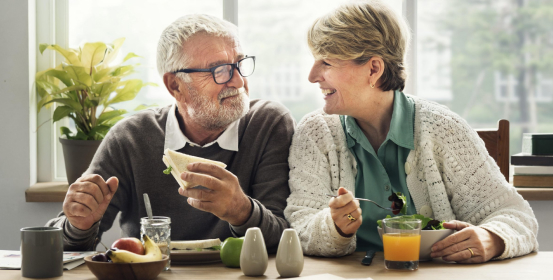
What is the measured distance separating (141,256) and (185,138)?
28.1 inches

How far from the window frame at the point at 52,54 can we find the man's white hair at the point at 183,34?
3.03 feet

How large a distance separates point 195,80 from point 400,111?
702 mm

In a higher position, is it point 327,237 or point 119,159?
point 119,159

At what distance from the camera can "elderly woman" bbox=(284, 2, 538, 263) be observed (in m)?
1.74

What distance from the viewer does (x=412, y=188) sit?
1798mm

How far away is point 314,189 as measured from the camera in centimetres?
176

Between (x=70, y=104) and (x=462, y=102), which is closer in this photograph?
(x=70, y=104)

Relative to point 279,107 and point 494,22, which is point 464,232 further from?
point 494,22

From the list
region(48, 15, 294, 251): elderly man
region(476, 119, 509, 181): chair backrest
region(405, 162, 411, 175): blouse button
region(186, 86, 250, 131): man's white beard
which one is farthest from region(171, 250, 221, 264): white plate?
region(476, 119, 509, 181): chair backrest

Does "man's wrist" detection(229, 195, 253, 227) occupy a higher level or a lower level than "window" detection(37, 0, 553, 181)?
lower

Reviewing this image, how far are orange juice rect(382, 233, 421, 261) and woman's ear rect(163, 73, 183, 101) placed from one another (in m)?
0.96

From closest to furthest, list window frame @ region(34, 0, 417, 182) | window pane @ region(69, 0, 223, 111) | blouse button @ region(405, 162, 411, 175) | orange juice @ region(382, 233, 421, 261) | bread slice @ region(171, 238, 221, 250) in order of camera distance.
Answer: orange juice @ region(382, 233, 421, 261), bread slice @ region(171, 238, 221, 250), blouse button @ region(405, 162, 411, 175), window frame @ region(34, 0, 417, 182), window pane @ region(69, 0, 223, 111)

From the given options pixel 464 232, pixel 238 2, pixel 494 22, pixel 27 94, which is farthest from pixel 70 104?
pixel 494 22

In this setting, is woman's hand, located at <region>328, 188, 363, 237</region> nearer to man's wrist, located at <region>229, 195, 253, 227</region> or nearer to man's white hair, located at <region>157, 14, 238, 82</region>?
man's wrist, located at <region>229, 195, 253, 227</region>
